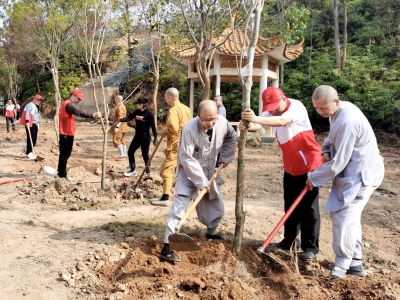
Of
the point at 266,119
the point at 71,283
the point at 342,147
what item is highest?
the point at 266,119

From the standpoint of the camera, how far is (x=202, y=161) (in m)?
3.97

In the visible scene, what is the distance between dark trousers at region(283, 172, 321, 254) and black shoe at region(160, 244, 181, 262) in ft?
3.97

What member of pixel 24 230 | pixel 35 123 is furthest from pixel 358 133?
pixel 35 123

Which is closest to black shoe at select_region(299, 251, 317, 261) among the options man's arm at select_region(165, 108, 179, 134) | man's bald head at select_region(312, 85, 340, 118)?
man's bald head at select_region(312, 85, 340, 118)

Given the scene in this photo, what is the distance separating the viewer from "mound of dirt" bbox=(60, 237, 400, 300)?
3.17m

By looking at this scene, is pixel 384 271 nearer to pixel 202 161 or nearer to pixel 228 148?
pixel 228 148

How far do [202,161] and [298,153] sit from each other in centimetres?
93

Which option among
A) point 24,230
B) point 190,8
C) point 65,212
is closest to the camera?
point 24,230

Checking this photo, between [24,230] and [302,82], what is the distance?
1806 centimetres

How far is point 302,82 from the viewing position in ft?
67.7

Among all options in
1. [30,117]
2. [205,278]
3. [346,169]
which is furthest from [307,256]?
[30,117]

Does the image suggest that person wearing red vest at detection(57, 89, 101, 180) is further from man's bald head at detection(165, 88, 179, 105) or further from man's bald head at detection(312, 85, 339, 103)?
man's bald head at detection(312, 85, 339, 103)

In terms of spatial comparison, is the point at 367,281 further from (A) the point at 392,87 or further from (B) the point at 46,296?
(A) the point at 392,87

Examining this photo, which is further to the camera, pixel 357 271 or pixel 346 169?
pixel 357 271
